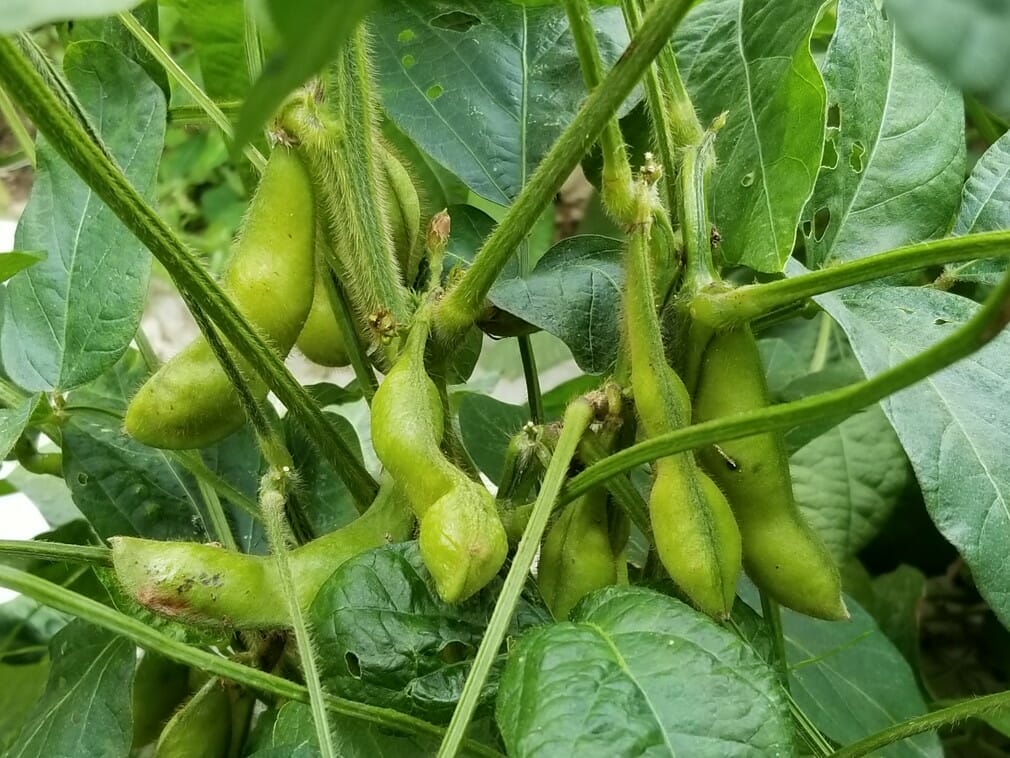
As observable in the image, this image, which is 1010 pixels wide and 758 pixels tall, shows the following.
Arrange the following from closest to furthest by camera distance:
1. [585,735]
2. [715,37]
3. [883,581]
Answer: [585,735]
[715,37]
[883,581]

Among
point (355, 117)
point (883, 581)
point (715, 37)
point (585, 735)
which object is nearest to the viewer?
point (585, 735)

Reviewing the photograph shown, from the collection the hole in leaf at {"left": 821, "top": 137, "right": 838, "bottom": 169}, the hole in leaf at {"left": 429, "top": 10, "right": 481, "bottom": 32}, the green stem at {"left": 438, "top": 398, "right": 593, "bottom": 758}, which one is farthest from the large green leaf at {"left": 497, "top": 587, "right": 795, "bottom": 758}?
the hole in leaf at {"left": 429, "top": 10, "right": 481, "bottom": 32}

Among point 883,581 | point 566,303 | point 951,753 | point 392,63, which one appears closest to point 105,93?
point 392,63

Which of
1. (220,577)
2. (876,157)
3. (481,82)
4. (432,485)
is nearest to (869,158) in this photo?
(876,157)

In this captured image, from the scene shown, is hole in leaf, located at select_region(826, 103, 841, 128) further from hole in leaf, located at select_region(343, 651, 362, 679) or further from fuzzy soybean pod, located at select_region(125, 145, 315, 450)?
hole in leaf, located at select_region(343, 651, 362, 679)

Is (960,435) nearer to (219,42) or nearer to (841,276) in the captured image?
(841,276)

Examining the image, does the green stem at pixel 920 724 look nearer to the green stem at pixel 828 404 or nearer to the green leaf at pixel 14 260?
the green stem at pixel 828 404

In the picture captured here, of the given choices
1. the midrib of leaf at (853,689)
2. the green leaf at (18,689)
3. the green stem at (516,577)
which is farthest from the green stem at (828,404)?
the green leaf at (18,689)

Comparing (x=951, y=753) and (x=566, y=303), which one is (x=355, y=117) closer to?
(x=566, y=303)
